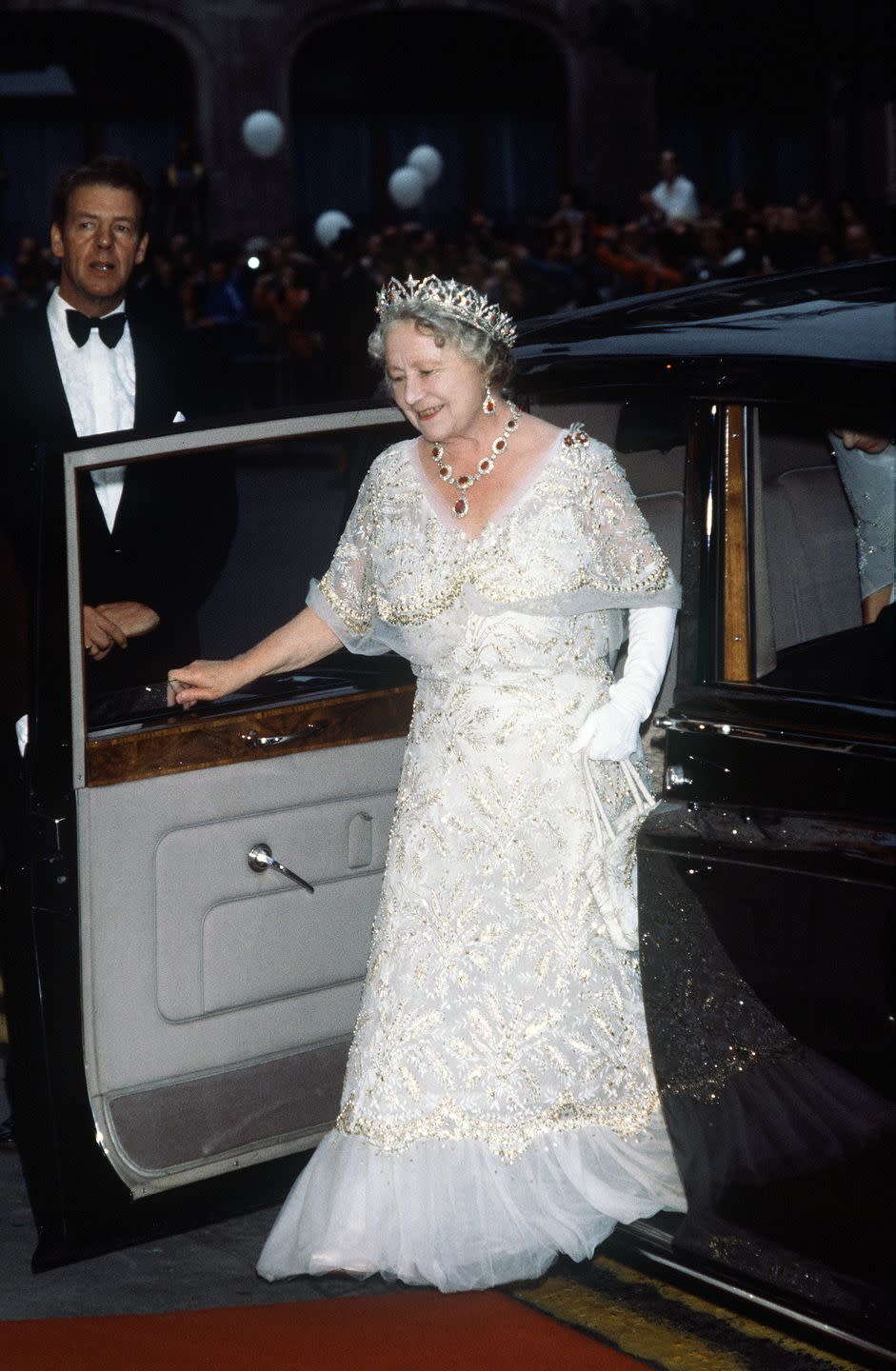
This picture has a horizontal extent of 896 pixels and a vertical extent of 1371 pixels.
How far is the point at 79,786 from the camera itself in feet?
10.3

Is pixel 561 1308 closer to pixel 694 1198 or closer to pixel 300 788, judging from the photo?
pixel 694 1198

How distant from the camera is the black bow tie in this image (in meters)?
4.06

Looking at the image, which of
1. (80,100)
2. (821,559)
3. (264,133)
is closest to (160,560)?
(821,559)

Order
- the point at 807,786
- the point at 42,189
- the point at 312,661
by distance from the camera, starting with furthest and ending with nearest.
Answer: the point at 42,189
the point at 312,661
the point at 807,786

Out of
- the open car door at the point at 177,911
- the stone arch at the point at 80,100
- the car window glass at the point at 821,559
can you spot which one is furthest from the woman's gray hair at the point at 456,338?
the stone arch at the point at 80,100

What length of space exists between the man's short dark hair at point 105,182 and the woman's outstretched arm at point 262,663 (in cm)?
110

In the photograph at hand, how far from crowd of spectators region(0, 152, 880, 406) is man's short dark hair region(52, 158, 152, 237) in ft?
23.5

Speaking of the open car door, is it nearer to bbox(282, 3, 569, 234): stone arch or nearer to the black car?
the black car

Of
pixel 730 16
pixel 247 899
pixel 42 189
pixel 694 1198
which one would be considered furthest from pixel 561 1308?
pixel 42 189

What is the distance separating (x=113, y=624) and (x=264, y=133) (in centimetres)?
2173

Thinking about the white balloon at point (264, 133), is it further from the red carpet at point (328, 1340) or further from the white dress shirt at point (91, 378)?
the red carpet at point (328, 1340)

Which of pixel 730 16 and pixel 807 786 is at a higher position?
pixel 730 16

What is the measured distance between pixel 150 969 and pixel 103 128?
83.8 ft

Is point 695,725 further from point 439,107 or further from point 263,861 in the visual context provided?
point 439,107
